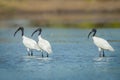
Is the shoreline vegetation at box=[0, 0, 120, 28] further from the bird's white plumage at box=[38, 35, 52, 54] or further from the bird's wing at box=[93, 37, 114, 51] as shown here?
the bird's white plumage at box=[38, 35, 52, 54]

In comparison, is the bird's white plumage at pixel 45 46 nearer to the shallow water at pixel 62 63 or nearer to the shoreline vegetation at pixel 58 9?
the shallow water at pixel 62 63

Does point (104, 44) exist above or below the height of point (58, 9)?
below

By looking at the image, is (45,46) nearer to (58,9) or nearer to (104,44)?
(104,44)

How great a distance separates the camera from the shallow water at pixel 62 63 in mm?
16312

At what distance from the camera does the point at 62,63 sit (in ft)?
60.7

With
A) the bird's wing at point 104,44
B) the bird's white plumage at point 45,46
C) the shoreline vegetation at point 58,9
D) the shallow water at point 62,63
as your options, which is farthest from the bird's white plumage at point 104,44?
the shoreline vegetation at point 58,9

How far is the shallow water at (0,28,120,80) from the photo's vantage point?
53.5ft

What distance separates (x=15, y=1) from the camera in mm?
55094

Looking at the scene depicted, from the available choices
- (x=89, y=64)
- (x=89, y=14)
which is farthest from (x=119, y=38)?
(x=89, y=14)

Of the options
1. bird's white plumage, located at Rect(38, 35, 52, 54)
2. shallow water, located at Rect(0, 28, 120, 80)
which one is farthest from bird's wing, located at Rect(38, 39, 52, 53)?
shallow water, located at Rect(0, 28, 120, 80)

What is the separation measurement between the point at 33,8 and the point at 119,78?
3790 centimetres

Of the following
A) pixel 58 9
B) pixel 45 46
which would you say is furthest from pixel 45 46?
pixel 58 9

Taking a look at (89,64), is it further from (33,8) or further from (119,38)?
(33,8)

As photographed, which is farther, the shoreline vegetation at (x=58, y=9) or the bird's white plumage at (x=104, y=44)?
the shoreline vegetation at (x=58, y=9)
